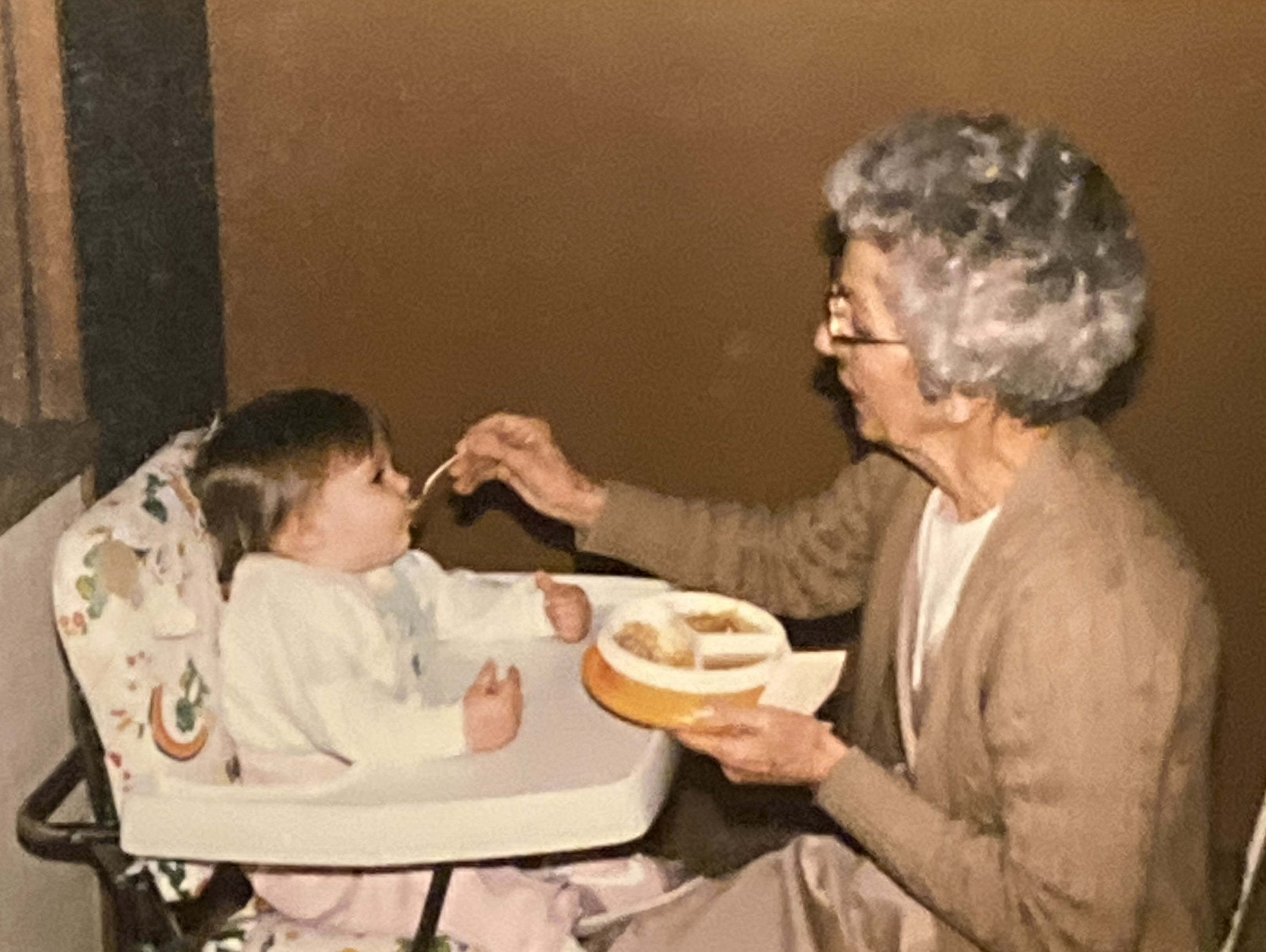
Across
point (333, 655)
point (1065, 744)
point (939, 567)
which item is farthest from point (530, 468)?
point (1065, 744)

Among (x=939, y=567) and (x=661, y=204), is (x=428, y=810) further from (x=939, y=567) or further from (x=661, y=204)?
(x=661, y=204)

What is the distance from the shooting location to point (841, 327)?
1.58m

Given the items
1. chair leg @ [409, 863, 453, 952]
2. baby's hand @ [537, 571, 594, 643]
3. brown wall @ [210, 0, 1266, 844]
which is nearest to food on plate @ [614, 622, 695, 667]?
baby's hand @ [537, 571, 594, 643]

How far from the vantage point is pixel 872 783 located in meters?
1.51

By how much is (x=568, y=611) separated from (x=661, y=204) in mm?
627

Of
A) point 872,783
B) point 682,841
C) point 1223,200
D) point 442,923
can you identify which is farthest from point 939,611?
point 682,841

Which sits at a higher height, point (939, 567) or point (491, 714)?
point (939, 567)

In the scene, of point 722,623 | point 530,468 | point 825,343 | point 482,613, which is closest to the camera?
Answer: point 825,343

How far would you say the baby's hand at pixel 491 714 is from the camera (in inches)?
61.5

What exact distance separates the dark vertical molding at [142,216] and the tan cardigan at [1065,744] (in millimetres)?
974

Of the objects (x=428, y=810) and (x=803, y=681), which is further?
(x=803, y=681)

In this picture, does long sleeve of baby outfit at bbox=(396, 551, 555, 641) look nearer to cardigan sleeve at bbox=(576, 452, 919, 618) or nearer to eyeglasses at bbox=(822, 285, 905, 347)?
cardigan sleeve at bbox=(576, 452, 919, 618)

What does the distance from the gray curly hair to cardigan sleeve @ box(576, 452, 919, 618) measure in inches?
17.3

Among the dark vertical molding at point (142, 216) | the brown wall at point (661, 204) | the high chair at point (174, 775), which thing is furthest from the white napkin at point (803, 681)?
the dark vertical molding at point (142, 216)
